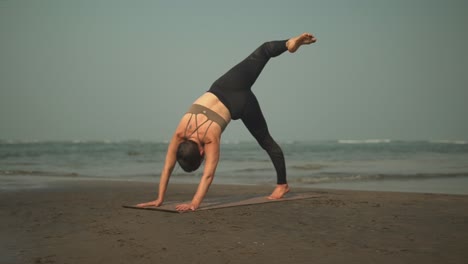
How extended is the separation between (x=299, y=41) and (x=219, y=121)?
1508mm

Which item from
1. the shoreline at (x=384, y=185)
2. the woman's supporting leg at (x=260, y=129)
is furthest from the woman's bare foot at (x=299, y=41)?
the shoreline at (x=384, y=185)

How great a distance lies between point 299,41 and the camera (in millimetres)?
6555

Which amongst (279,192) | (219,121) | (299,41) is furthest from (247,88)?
(279,192)

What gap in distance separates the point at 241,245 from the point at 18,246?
170 cm

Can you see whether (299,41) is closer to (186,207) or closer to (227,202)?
(227,202)

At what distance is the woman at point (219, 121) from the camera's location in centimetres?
587

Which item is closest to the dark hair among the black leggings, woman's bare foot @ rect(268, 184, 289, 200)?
the black leggings

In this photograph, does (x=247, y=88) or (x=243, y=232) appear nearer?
(x=243, y=232)

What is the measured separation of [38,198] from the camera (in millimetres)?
7273

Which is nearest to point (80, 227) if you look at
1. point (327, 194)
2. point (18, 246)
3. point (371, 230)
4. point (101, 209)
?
point (18, 246)

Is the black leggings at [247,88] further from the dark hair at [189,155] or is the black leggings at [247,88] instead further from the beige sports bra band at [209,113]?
the dark hair at [189,155]

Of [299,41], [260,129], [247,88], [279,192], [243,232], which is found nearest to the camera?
[243,232]

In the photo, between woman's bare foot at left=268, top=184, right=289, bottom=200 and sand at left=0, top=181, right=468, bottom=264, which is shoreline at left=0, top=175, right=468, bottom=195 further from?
woman's bare foot at left=268, top=184, right=289, bottom=200

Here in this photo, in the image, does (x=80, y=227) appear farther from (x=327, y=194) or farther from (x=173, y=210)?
(x=327, y=194)
